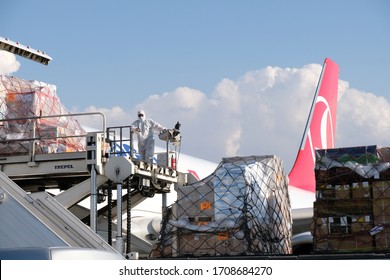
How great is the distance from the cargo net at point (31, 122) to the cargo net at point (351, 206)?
480 cm

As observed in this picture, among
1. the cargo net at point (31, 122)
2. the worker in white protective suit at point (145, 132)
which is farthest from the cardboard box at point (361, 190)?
the cargo net at point (31, 122)

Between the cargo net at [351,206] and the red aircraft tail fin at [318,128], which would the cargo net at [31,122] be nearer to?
the cargo net at [351,206]

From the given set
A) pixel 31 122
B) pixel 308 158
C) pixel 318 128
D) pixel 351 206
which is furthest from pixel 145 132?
pixel 318 128

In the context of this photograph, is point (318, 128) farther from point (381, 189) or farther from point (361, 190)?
point (381, 189)

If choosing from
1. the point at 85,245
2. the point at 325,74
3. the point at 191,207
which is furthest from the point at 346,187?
the point at 325,74

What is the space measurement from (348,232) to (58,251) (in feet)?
24.5

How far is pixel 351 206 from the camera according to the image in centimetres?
1376

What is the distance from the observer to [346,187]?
13891 millimetres

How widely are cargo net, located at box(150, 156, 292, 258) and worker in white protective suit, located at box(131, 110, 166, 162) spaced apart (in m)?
1.26

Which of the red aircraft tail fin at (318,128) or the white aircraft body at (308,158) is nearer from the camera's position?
the white aircraft body at (308,158)

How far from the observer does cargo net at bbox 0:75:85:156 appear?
1489cm

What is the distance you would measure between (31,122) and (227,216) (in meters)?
4.03

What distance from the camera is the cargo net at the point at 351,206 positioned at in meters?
13.5

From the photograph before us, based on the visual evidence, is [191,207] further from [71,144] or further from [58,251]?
[58,251]
